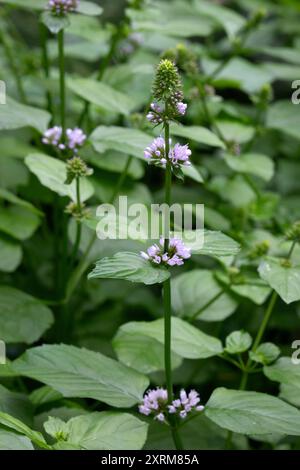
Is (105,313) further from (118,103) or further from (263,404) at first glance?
(263,404)

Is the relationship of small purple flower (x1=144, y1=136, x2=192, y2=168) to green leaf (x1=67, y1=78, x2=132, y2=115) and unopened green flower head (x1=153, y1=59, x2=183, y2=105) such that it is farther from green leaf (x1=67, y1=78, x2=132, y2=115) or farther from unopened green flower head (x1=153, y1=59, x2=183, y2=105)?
green leaf (x1=67, y1=78, x2=132, y2=115)

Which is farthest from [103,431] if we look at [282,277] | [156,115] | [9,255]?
[9,255]

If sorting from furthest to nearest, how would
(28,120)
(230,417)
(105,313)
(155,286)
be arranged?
(155,286) → (105,313) → (28,120) → (230,417)

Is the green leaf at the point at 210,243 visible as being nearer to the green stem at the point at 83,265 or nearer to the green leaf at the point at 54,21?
the green stem at the point at 83,265

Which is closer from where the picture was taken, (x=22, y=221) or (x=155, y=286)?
(x=22, y=221)

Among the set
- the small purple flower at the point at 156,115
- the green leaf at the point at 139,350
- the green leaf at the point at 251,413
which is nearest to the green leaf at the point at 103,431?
the green leaf at the point at 251,413
